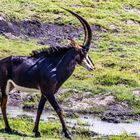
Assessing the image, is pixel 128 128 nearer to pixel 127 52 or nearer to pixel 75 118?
pixel 75 118

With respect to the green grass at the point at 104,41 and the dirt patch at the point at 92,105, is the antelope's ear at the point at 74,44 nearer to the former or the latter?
the dirt patch at the point at 92,105

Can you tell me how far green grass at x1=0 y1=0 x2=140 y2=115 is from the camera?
2553 centimetres

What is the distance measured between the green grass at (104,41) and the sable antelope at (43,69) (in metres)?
7.07

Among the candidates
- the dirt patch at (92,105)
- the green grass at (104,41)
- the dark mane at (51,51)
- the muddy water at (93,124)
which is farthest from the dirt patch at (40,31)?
the dark mane at (51,51)

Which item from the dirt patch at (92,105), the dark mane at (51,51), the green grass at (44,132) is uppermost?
the dark mane at (51,51)

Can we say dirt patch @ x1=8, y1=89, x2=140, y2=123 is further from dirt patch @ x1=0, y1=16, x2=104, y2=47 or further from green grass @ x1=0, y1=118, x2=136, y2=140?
dirt patch @ x1=0, y1=16, x2=104, y2=47

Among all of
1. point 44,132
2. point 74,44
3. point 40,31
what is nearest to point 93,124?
point 44,132

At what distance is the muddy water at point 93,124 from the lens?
738 inches

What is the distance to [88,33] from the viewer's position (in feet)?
52.1

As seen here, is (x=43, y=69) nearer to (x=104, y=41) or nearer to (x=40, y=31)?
(x=104, y=41)

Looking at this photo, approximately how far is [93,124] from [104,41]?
15083 mm

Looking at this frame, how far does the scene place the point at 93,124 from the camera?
19875mm

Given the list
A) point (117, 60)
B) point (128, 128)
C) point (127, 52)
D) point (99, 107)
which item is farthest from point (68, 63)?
point (127, 52)

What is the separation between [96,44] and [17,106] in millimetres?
12400
